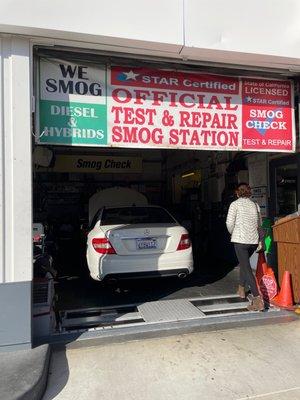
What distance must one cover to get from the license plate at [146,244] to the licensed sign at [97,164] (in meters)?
8.79

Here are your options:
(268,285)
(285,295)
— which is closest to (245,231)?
(268,285)

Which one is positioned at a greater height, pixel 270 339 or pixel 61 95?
pixel 61 95

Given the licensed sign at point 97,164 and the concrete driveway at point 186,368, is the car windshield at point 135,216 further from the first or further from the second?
the licensed sign at point 97,164

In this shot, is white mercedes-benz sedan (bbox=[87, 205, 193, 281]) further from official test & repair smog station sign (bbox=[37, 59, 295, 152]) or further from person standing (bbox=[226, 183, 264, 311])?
official test & repair smog station sign (bbox=[37, 59, 295, 152])

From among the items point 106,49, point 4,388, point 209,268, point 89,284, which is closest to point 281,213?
point 209,268

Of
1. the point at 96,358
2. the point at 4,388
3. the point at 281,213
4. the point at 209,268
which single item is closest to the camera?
the point at 4,388

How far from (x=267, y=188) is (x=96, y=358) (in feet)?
15.4

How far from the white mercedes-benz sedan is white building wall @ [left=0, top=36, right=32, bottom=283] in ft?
6.71

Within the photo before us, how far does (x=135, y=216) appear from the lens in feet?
22.6

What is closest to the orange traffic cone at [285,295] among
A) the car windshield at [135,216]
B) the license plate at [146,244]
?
the license plate at [146,244]

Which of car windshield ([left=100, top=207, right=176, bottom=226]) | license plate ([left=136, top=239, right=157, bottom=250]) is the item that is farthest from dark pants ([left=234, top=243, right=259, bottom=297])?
car windshield ([left=100, top=207, right=176, bottom=226])

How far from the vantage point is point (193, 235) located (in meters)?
10.7

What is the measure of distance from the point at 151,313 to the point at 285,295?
1877 millimetres

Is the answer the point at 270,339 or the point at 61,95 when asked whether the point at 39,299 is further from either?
the point at 270,339
